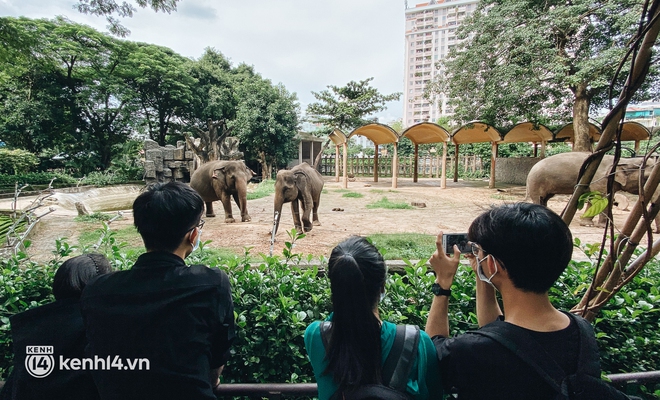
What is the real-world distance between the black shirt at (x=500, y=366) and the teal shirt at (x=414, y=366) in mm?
64

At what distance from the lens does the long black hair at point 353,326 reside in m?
1.11

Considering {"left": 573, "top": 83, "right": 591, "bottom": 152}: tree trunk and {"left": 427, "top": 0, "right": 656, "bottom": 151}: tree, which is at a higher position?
{"left": 427, "top": 0, "right": 656, "bottom": 151}: tree

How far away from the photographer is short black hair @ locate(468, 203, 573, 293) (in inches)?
44.9

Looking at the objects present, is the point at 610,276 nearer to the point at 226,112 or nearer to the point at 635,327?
the point at 635,327

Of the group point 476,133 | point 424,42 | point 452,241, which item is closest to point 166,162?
point 476,133

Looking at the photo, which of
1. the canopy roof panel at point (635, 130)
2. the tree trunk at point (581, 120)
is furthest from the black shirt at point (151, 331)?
the canopy roof panel at point (635, 130)

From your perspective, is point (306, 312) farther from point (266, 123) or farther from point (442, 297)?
point (266, 123)

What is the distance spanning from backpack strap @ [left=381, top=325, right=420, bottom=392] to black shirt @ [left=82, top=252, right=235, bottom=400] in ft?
2.17

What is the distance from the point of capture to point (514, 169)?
21656 mm

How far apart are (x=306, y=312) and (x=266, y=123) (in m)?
21.8

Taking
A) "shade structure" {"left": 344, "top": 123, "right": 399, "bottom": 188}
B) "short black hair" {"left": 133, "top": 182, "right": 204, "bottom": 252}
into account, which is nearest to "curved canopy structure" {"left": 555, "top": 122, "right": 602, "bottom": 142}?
"shade structure" {"left": 344, "top": 123, "right": 399, "bottom": 188}

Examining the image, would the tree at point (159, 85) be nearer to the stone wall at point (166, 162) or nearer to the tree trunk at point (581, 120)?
the stone wall at point (166, 162)

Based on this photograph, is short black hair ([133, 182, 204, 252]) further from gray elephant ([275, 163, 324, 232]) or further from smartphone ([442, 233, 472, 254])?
gray elephant ([275, 163, 324, 232])

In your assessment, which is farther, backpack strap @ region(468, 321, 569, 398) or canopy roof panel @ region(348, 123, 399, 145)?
canopy roof panel @ region(348, 123, 399, 145)
